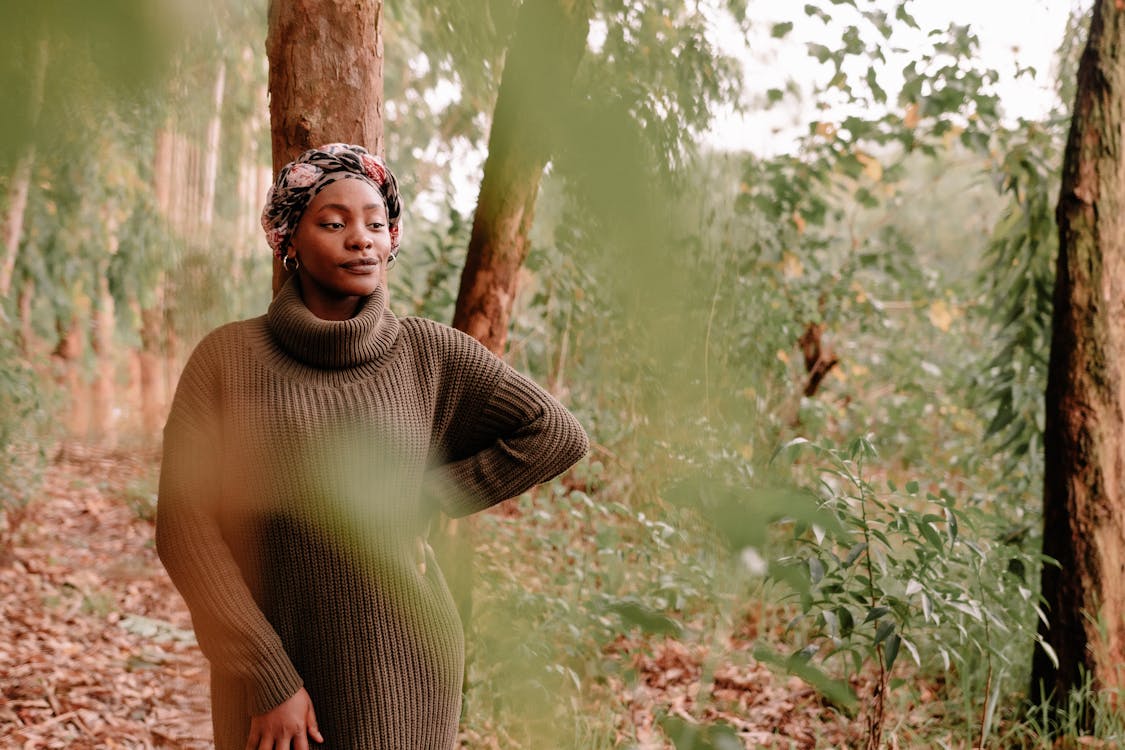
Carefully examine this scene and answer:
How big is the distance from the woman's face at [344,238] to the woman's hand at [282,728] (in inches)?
25.2

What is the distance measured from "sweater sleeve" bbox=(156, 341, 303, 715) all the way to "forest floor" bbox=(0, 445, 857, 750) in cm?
122

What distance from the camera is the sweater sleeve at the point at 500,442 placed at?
5.42 ft

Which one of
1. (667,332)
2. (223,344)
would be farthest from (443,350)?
(667,332)

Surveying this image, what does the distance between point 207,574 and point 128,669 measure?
8.91 feet

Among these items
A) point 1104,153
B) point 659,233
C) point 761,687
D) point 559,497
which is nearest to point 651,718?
point 761,687

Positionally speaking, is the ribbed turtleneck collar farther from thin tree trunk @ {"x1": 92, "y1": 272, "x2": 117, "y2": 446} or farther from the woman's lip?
thin tree trunk @ {"x1": 92, "y1": 272, "x2": 117, "y2": 446}

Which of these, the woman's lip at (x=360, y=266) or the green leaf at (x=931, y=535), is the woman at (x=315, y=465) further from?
the green leaf at (x=931, y=535)

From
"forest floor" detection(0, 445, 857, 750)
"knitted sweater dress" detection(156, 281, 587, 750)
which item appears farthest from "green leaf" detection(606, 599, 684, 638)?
"forest floor" detection(0, 445, 857, 750)

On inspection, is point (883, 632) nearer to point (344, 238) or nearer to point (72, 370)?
point (344, 238)

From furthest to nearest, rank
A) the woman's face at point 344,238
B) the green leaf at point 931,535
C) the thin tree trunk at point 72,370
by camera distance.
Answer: the thin tree trunk at point 72,370
the green leaf at point 931,535
the woman's face at point 344,238

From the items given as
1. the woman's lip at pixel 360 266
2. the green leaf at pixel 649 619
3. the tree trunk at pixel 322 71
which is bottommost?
the green leaf at pixel 649 619

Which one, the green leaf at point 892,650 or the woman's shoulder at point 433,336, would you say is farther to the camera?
the green leaf at point 892,650

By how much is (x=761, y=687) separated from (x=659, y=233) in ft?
11.9

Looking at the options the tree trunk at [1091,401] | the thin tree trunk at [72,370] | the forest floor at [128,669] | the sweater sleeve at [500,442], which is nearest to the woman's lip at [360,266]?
the sweater sleeve at [500,442]
